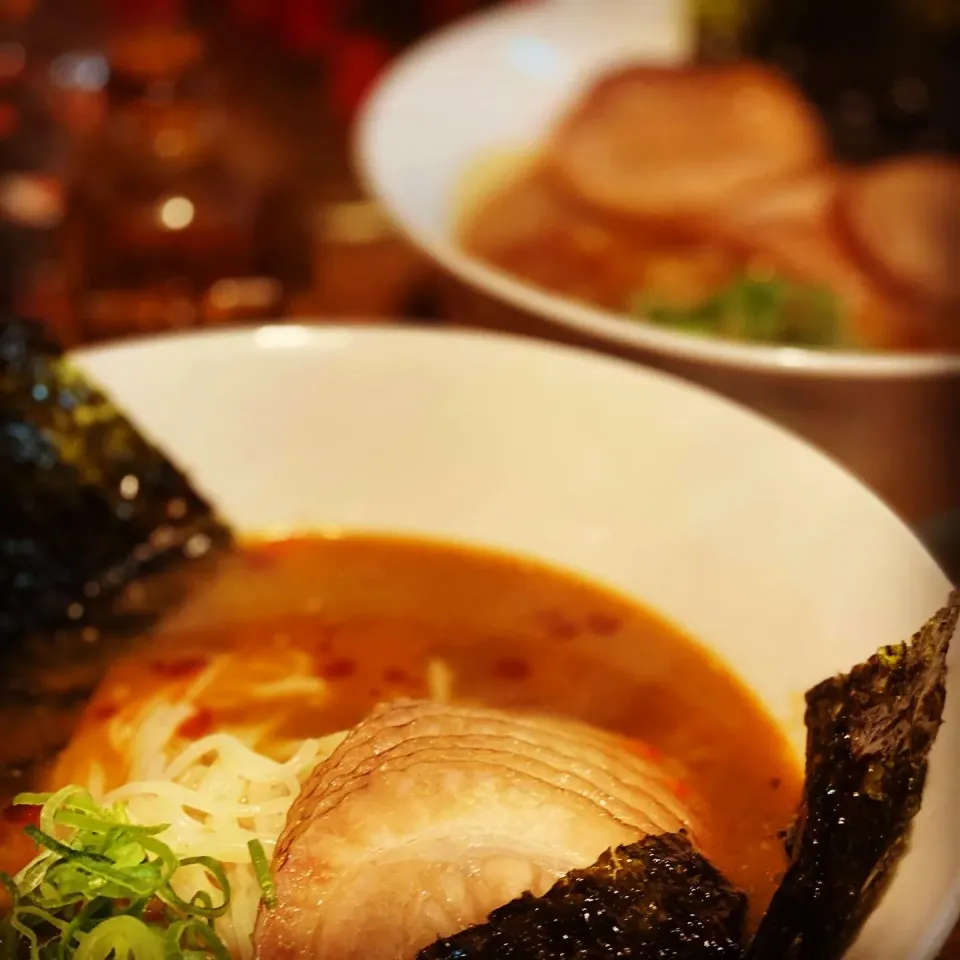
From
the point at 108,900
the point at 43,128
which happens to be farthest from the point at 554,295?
the point at 43,128

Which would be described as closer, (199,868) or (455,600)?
(199,868)

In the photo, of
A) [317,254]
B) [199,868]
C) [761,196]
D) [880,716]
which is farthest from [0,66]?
[880,716]

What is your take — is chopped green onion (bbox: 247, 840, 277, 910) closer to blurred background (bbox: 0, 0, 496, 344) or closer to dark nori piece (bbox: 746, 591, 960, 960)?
dark nori piece (bbox: 746, 591, 960, 960)

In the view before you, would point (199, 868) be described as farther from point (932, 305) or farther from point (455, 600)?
point (932, 305)

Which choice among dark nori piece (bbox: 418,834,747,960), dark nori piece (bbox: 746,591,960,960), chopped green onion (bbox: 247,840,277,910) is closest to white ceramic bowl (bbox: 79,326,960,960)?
dark nori piece (bbox: 746,591,960,960)

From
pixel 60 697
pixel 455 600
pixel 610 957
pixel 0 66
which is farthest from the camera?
pixel 0 66

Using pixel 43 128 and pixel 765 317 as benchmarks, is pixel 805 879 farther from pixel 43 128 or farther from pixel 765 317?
pixel 43 128
